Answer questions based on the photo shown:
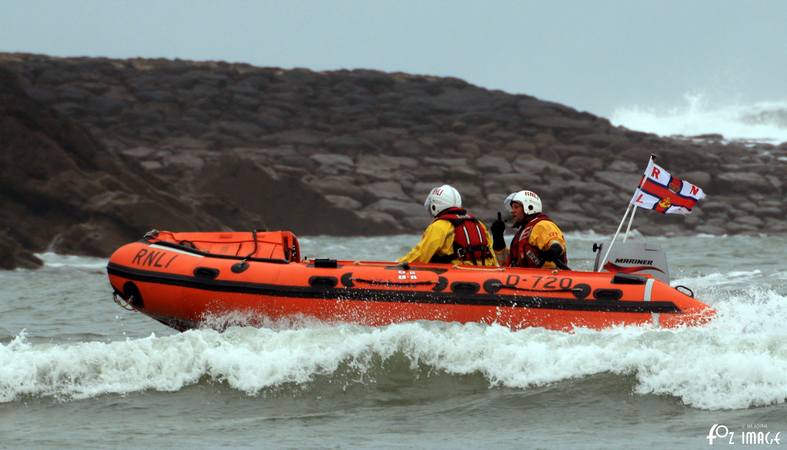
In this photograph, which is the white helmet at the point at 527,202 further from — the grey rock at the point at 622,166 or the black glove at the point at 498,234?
the grey rock at the point at 622,166

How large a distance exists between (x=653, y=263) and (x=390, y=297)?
192 centimetres

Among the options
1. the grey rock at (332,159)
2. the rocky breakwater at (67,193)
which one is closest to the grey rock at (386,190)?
the grey rock at (332,159)

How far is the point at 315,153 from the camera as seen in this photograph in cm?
3403

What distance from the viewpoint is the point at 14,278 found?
16406 mm

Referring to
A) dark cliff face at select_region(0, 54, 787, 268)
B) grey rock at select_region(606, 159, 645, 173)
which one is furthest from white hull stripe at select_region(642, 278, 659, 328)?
grey rock at select_region(606, 159, 645, 173)

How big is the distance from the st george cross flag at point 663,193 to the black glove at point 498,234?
3.41 feet

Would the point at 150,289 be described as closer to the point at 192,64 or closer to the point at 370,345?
the point at 370,345

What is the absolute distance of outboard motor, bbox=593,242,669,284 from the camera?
383 inches

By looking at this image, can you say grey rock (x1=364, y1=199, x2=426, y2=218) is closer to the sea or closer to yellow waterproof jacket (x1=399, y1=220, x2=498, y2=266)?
yellow waterproof jacket (x1=399, y1=220, x2=498, y2=266)

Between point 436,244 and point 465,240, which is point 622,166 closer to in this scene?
point 465,240

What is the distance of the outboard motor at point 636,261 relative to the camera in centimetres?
972

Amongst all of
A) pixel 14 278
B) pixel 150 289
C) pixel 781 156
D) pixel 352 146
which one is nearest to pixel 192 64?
pixel 352 146

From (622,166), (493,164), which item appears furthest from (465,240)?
(622,166)

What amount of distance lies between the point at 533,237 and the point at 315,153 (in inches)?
973
